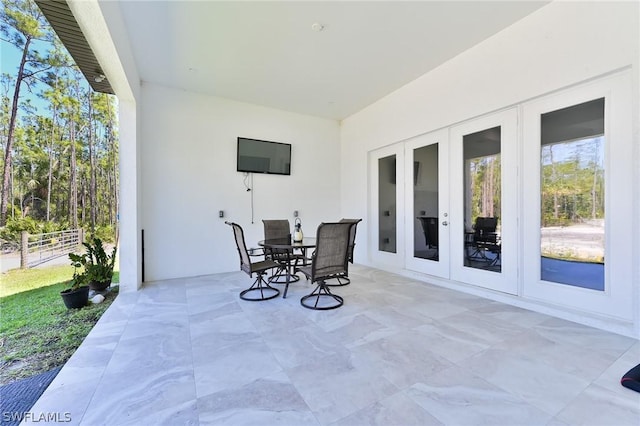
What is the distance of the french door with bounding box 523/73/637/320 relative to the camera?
7.97 feet

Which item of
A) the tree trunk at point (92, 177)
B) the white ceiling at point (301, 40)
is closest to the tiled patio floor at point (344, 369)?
the tree trunk at point (92, 177)

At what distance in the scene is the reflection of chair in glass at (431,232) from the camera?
4238 mm

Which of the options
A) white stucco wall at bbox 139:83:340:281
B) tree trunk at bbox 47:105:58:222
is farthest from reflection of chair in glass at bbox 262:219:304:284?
tree trunk at bbox 47:105:58:222

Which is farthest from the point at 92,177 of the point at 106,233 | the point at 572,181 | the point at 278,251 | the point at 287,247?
the point at 572,181

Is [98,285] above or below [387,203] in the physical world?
below

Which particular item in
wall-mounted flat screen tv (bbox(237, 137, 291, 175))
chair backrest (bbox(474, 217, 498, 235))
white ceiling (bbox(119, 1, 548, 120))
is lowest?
chair backrest (bbox(474, 217, 498, 235))

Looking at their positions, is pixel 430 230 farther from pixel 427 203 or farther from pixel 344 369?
pixel 344 369

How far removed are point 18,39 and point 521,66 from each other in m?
5.06

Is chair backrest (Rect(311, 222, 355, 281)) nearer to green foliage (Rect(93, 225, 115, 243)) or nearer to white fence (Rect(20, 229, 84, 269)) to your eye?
white fence (Rect(20, 229, 84, 269))

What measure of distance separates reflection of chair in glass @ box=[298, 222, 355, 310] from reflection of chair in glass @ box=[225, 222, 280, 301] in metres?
0.54

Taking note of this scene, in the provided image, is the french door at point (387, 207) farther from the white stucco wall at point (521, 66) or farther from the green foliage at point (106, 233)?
the green foliage at point (106, 233)

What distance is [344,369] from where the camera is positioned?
1899mm

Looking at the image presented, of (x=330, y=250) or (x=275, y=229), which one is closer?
(x=330, y=250)

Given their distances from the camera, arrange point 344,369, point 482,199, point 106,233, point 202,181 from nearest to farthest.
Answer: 1. point 344,369
2. point 482,199
3. point 106,233
4. point 202,181
